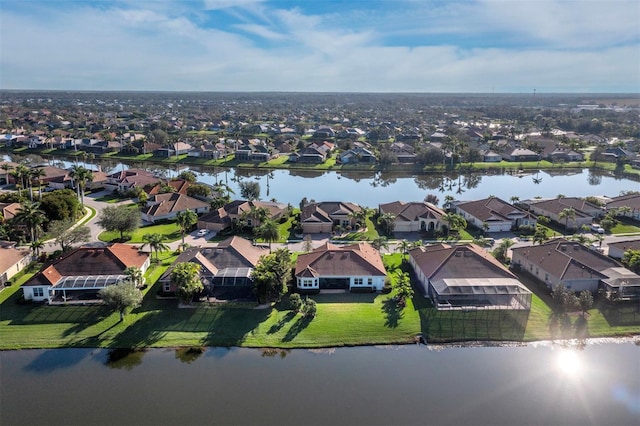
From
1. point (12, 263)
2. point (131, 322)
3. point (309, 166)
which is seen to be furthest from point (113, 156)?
point (131, 322)

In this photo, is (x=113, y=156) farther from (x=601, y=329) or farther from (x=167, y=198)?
(x=601, y=329)

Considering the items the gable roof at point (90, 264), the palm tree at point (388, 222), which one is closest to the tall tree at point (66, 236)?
the gable roof at point (90, 264)

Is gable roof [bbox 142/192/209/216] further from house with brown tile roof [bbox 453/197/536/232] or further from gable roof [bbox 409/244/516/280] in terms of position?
house with brown tile roof [bbox 453/197/536/232]

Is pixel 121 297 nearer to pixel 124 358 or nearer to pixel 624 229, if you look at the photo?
pixel 124 358

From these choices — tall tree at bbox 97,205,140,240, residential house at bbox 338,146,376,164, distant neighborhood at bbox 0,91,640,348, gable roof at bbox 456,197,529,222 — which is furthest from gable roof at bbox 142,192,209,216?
residential house at bbox 338,146,376,164

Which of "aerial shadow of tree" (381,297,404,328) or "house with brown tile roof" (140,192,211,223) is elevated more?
"house with brown tile roof" (140,192,211,223)

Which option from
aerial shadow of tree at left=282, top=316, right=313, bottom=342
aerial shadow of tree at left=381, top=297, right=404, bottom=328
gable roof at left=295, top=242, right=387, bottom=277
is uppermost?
gable roof at left=295, top=242, right=387, bottom=277
